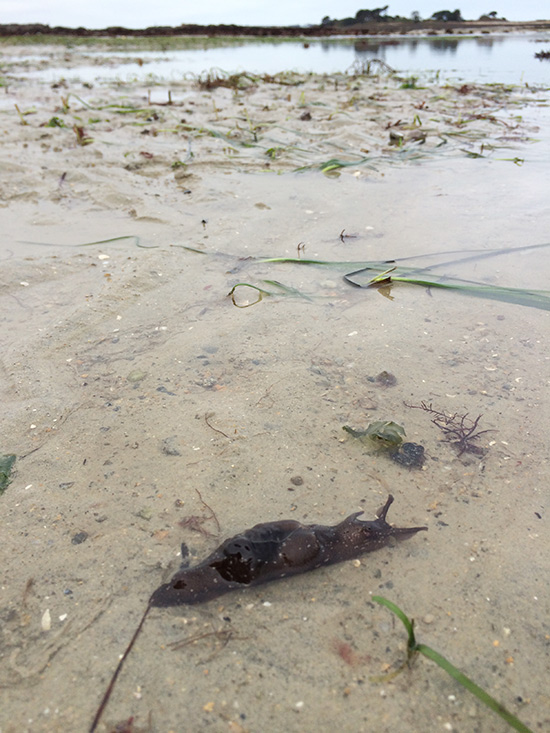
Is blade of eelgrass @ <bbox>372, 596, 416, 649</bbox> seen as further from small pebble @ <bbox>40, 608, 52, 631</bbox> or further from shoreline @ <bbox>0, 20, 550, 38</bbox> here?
shoreline @ <bbox>0, 20, 550, 38</bbox>

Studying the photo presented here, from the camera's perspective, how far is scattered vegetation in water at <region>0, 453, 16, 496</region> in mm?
1729

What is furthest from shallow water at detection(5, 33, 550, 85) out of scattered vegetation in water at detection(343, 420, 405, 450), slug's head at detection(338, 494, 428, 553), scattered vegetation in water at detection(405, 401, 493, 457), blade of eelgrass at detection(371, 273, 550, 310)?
slug's head at detection(338, 494, 428, 553)

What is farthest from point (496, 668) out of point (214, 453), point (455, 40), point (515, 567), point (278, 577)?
Result: point (455, 40)

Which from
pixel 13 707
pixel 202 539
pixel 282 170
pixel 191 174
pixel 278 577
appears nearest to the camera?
pixel 13 707

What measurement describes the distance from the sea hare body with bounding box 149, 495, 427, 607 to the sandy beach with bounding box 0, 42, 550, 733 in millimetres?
36

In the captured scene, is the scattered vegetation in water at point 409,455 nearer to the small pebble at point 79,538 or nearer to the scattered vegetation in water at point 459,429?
the scattered vegetation in water at point 459,429

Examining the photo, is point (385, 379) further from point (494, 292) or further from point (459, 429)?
point (494, 292)

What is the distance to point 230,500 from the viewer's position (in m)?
1.68

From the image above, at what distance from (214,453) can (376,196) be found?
3301 mm

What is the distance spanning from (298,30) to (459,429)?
35.2m

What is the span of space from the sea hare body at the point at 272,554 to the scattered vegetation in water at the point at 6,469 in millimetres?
721

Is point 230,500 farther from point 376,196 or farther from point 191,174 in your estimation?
point 191,174

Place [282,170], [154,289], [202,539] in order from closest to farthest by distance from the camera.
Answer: [202,539], [154,289], [282,170]

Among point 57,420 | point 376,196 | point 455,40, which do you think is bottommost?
point 57,420
